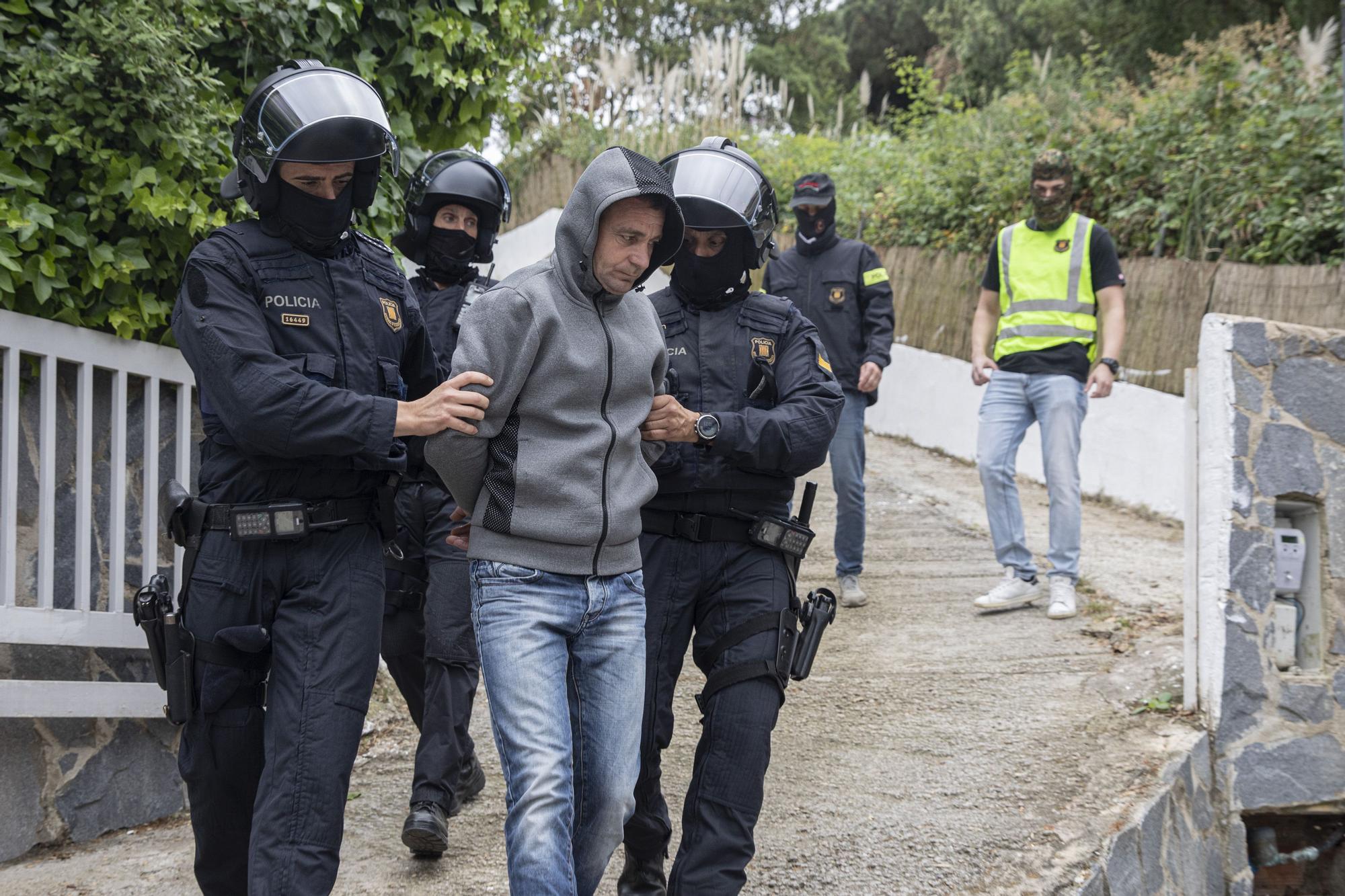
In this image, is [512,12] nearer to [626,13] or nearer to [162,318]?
[162,318]

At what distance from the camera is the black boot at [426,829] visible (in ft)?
12.7

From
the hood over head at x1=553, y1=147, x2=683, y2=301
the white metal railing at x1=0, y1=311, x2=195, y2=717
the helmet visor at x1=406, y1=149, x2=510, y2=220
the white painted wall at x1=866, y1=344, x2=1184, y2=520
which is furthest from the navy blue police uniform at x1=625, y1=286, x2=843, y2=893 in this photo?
the white painted wall at x1=866, y1=344, x2=1184, y2=520

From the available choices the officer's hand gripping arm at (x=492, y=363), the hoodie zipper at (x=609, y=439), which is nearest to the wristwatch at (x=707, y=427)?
the hoodie zipper at (x=609, y=439)

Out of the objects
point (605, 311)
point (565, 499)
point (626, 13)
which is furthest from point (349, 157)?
point (626, 13)

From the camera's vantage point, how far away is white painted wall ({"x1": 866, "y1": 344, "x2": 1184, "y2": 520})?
29.7 feet

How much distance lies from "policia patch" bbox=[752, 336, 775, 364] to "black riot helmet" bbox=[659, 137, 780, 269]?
0.21 m

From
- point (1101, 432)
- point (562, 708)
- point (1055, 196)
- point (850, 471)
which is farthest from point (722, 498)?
point (1101, 432)

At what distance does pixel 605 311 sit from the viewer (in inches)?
122

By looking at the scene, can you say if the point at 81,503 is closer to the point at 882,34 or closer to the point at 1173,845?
the point at 1173,845

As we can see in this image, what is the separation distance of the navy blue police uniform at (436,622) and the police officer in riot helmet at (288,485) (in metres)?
0.50

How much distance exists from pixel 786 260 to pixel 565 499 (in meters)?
4.06

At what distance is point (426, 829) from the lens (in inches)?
152

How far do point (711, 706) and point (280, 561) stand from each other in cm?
115

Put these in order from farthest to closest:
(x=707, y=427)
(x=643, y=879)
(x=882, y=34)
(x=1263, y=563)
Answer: (x=882, y=34), (x=1263, y=563), (x=643, y=879), (x=707, y=427)
